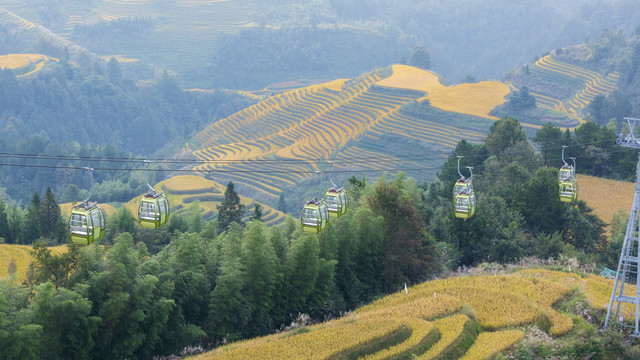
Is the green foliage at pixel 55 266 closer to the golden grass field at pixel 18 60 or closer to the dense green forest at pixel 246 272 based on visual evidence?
the dense green forest at pixel 246 272

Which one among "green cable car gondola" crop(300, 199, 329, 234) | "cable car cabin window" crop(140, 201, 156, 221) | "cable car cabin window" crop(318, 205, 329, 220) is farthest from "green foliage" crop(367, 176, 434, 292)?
"cable car cabin window" crop(140, 201, 156, 221)

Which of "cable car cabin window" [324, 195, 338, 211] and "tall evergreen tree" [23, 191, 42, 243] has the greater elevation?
"cable car cabin window" [324, 195, 338, 211]

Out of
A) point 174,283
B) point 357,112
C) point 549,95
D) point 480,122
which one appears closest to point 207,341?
point 174,283

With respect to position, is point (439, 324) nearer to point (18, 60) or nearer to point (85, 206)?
point (85, 206)

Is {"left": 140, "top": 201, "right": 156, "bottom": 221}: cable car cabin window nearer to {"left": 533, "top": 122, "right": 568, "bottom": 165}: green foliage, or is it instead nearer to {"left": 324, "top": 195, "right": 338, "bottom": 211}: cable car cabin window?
{"left": 324, "top": 195, "right": 338, "bottom": 211}: cable car cabin window

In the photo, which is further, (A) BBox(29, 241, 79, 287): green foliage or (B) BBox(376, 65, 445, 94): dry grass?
(B) BBox(376, 65, 445, 94): dry grass
